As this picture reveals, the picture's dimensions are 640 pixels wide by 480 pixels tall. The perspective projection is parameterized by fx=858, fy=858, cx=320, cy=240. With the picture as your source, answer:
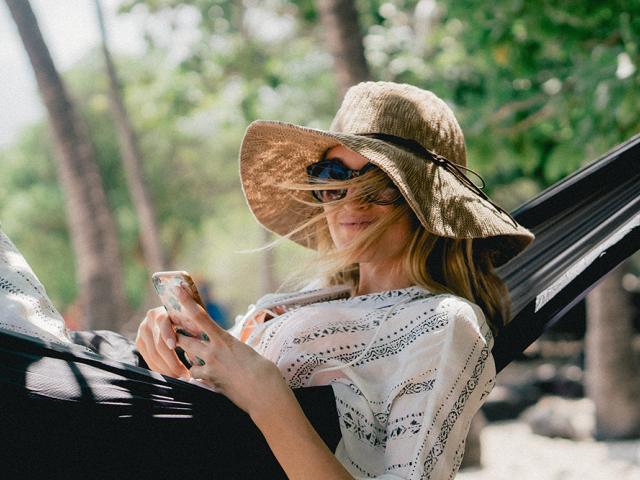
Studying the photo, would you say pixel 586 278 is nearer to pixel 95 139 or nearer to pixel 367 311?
pixel 367 311

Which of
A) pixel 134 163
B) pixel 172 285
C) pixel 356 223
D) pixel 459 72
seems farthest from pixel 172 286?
pixel 134 163

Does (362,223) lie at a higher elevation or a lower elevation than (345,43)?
lower

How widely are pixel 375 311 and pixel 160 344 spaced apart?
467 millimetres

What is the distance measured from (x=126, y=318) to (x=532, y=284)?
18.2 ft

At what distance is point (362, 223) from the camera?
1.92 metres

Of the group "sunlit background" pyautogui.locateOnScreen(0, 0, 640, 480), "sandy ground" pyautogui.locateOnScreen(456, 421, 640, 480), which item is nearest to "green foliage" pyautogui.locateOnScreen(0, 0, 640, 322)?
"sunlit background" pyautogui.locateOnScreen(0, 0, 640, 480)

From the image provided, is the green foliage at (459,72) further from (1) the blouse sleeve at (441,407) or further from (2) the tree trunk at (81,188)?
(2) the tree trunk at (81,188)

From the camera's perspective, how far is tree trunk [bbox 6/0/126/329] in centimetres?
701

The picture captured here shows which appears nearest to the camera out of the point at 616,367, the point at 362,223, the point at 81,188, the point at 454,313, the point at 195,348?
the point at 195,348

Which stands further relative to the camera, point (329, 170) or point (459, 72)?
point (459, 72)

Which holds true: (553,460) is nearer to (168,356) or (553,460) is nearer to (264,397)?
(168,356)

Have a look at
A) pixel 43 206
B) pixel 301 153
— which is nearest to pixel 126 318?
pixel 301 153

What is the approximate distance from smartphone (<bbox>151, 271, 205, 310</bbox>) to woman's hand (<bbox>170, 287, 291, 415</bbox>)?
3 cm

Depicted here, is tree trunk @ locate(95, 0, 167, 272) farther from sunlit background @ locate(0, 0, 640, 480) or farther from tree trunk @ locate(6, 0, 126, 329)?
tree trunk @ locate(6, 0, 126, 329)
